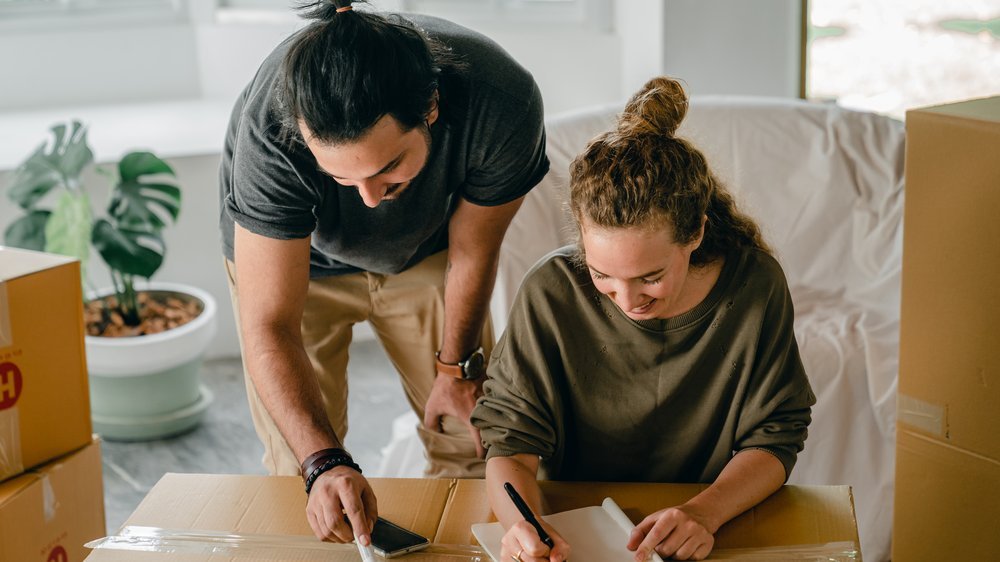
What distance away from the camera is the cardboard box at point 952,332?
129 cm

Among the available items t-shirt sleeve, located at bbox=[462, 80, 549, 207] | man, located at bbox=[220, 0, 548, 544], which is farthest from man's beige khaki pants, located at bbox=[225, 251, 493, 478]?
t-shirt sleeve, located at bbox=[462, 80, 549, 207]

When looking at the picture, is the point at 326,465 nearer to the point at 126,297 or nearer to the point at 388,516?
the point at 388,516

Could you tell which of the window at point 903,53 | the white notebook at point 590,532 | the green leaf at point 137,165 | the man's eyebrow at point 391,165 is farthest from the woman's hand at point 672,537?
the window at point 903,53

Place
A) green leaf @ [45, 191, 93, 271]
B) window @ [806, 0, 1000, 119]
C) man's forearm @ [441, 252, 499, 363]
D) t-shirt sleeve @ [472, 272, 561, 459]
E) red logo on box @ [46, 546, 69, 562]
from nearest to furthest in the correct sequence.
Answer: t-shirt sleeve @ [472, 272, 561, 459]
red logo on box @ [46, 546, 69, 562]
man's forearm @ [441, 252, 499, 363]
green leaf @ [45, 191, 93, 271]
window @ [806, 0, 1000, 119]

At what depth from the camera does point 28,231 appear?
2596 mm

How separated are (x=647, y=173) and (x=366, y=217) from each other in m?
0.48

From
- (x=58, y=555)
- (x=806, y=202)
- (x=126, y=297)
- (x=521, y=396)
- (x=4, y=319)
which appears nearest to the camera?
(x=521, y=396)

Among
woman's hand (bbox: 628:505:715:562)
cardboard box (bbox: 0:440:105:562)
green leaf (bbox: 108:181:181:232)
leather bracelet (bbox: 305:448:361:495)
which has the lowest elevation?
cardboard box (bbox: 0:440:105:562)

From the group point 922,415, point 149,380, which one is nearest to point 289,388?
point 922,415

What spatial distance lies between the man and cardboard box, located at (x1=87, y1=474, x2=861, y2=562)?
4 centimetres

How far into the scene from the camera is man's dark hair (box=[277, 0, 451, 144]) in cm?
117

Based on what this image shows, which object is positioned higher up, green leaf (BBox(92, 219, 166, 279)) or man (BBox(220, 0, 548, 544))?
man (BBox(220, 0, 548, 544))

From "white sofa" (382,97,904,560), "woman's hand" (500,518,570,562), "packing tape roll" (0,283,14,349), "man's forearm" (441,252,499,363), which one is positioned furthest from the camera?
"white sofa" (382,97,904,560)

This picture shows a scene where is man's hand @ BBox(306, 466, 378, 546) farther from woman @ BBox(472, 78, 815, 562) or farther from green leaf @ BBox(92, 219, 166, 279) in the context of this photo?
green leaf @ BBox(92, 219, 166, 279)
